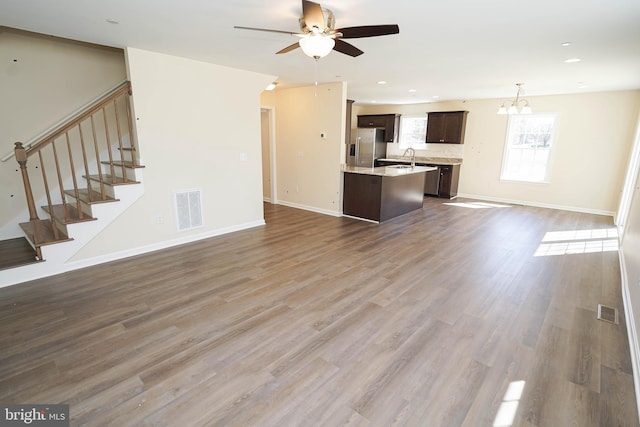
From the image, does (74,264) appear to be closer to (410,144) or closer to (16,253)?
(16,253)

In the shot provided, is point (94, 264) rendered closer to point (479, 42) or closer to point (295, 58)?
point (295, 58)

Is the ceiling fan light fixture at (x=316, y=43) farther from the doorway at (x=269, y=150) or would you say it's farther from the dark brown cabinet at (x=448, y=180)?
the dark brown cabinet at (x=448, y=180)

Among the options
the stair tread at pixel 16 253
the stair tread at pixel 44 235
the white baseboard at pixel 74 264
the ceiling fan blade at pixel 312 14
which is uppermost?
the ceiling fan blade at pixel 312 14

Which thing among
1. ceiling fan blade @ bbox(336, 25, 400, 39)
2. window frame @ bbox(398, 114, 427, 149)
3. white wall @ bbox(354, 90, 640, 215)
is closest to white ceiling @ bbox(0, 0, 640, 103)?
ceiling fan blade @ bbox(336, 25, 400, 39)

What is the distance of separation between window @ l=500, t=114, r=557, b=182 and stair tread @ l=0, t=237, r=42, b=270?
29.9 feet

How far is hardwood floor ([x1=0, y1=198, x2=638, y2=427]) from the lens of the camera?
1.79 metres

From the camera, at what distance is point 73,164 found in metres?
3.86

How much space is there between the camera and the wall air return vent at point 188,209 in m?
4.42

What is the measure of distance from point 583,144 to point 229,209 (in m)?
7.54

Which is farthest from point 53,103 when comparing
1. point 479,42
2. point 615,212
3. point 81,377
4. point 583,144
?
point 615,212

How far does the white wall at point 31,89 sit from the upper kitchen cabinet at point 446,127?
24.6 feet

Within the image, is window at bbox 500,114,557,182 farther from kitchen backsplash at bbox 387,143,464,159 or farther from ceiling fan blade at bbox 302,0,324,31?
ceiling fan blade at bbox 302,0,324,31

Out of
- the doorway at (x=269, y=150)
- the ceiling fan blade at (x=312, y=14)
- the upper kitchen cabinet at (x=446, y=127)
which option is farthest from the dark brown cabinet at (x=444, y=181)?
the ceiling fan blade at (x=312, y=14)

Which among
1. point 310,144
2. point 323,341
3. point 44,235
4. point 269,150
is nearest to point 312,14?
point 323,341
